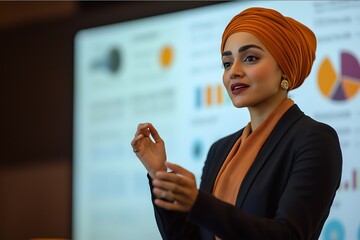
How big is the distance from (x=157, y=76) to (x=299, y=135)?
2.28 metres

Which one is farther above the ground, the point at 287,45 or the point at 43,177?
the point at 287,45

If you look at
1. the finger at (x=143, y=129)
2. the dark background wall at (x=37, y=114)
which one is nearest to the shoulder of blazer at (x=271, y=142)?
the finger at (x=143, y=129)

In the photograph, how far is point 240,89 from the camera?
1590mm

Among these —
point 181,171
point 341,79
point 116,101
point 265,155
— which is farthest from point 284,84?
point 116,101

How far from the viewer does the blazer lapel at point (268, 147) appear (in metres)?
1.50

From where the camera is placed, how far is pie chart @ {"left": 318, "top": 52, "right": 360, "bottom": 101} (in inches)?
116

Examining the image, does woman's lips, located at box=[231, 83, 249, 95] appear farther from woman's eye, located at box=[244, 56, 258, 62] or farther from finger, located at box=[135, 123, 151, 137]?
finger, located at box=[135, 123, 151, 137]

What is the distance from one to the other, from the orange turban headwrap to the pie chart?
135 centimetres

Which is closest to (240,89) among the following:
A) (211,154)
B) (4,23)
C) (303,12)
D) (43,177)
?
(211,154)

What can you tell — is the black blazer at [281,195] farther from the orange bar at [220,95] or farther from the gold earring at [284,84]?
the orange bar at [220,95]

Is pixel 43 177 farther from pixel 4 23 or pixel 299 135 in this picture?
pixel 299 135

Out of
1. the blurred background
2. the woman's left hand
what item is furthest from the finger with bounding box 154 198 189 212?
the blurred background

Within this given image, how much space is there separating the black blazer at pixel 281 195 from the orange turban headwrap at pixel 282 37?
108 millimetres

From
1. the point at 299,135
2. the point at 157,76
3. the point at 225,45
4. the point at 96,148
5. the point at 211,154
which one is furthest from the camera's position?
the point at 96,148
